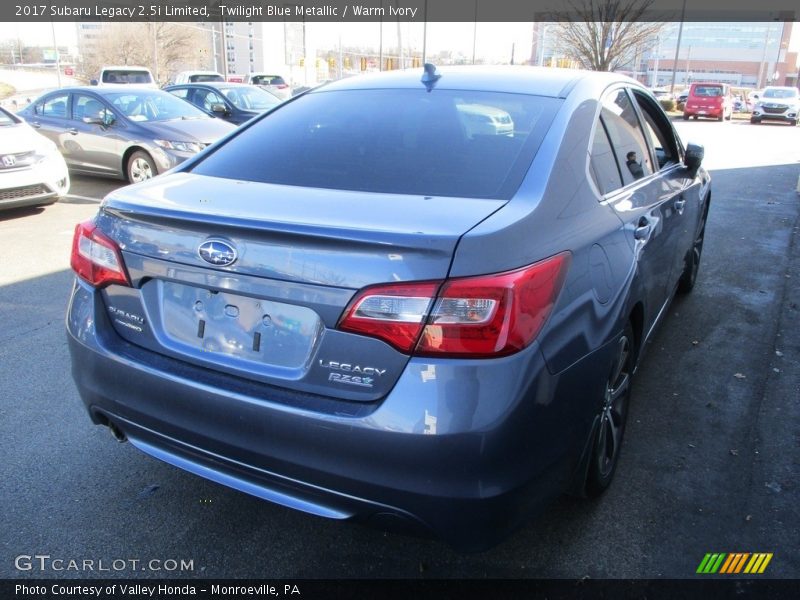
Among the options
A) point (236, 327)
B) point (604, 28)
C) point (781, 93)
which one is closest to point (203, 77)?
point (604, 28)

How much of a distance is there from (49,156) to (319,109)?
660 centimetres

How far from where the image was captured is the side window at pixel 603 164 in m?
2.58

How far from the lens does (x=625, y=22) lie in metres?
30.3

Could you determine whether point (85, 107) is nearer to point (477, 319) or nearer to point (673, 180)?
point (673, 180)

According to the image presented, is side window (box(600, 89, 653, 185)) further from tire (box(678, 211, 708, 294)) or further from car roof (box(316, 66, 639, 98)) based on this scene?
tire (box(678, 211, 708, 294))

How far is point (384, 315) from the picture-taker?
5.92 feet

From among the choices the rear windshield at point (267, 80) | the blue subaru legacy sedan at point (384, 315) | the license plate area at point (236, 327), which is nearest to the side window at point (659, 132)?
the blue subaru legacy sedan at point (384, 315)

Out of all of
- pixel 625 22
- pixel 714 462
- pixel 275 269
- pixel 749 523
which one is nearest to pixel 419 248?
pixel 275 269

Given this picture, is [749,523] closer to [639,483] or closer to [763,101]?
[639,483]

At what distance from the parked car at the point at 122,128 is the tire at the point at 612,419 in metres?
7.86

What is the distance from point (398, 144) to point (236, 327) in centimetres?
102

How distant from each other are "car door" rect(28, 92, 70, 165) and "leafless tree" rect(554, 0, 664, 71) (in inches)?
1001

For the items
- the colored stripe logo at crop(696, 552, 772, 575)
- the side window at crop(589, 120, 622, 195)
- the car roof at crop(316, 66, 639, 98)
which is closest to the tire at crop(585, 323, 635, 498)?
the colored stripe logo at crop(696, 552, 772, 575)

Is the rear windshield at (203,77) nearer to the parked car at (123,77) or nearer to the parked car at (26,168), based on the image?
the parked car at (123,77)
